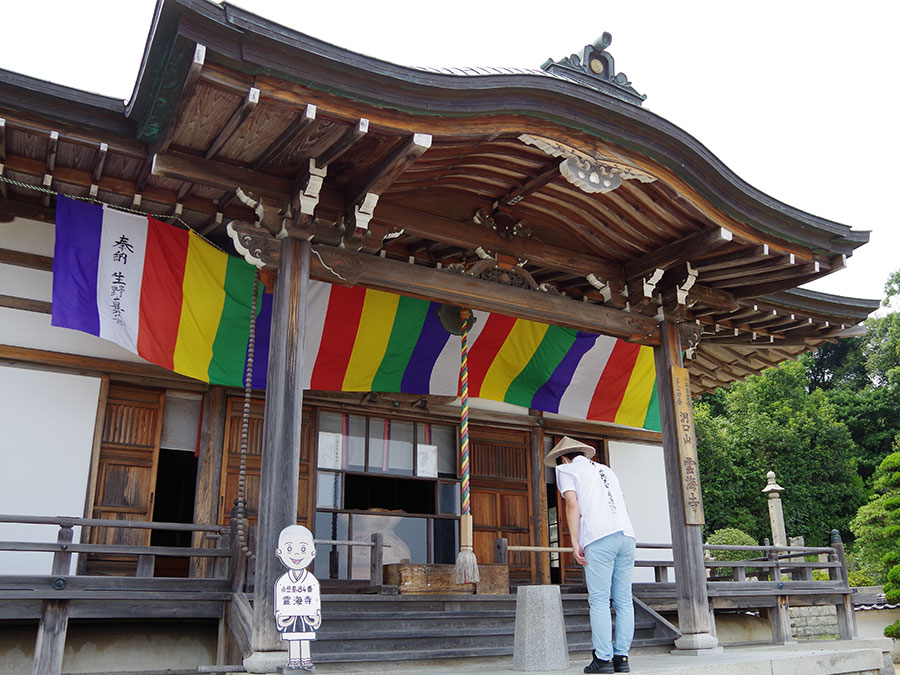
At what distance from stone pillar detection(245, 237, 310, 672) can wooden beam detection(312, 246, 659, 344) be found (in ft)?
1.20

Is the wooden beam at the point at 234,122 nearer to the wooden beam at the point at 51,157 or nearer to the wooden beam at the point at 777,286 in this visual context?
the wooden beam at the point at 51,157

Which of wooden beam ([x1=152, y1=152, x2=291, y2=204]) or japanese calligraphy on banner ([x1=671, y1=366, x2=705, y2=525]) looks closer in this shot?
wooden beam ([x1=152, y1=152, x2=291, y2=204])

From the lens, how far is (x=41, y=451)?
7.28 metres

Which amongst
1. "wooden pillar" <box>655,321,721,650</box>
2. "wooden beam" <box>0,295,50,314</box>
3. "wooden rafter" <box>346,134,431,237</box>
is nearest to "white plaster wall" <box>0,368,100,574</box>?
"wooden beam" <box>0,295,50,314</box>

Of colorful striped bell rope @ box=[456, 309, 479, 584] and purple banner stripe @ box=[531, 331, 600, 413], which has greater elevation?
purple banner stripe @ box=[531, 331, 600, 413]

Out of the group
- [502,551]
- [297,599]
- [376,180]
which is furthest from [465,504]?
[376,180]

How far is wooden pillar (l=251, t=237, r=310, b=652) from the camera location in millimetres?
5469

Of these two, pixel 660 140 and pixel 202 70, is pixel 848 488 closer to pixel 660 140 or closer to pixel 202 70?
pixel 660 140

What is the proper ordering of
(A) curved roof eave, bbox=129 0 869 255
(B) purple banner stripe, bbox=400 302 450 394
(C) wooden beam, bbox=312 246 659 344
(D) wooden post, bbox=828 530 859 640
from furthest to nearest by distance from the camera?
(D) wooden post, bbox=828 530 859 640 < (B) purple banner stripe, bbox=400 302 450 394 < (C) wooden beam, bbox=312 246 659 344 < (A) curved roof eave, bbox=129 0 869 255

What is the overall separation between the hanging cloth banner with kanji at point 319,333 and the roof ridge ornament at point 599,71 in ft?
9.79

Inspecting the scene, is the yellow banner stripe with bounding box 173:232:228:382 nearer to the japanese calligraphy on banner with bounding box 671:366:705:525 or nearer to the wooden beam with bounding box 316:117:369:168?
the wooden beam with bounding box 316:117:369:168

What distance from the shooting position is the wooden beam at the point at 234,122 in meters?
5.13

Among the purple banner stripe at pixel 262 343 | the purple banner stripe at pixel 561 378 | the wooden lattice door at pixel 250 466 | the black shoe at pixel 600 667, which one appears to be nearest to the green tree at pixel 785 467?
the purple banner stripe at pixel 561 378

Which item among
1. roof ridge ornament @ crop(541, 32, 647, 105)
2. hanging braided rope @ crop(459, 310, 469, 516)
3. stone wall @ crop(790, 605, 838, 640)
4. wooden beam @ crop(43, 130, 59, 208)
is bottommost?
stone wall @ crop(790, 605, 838, 640)
